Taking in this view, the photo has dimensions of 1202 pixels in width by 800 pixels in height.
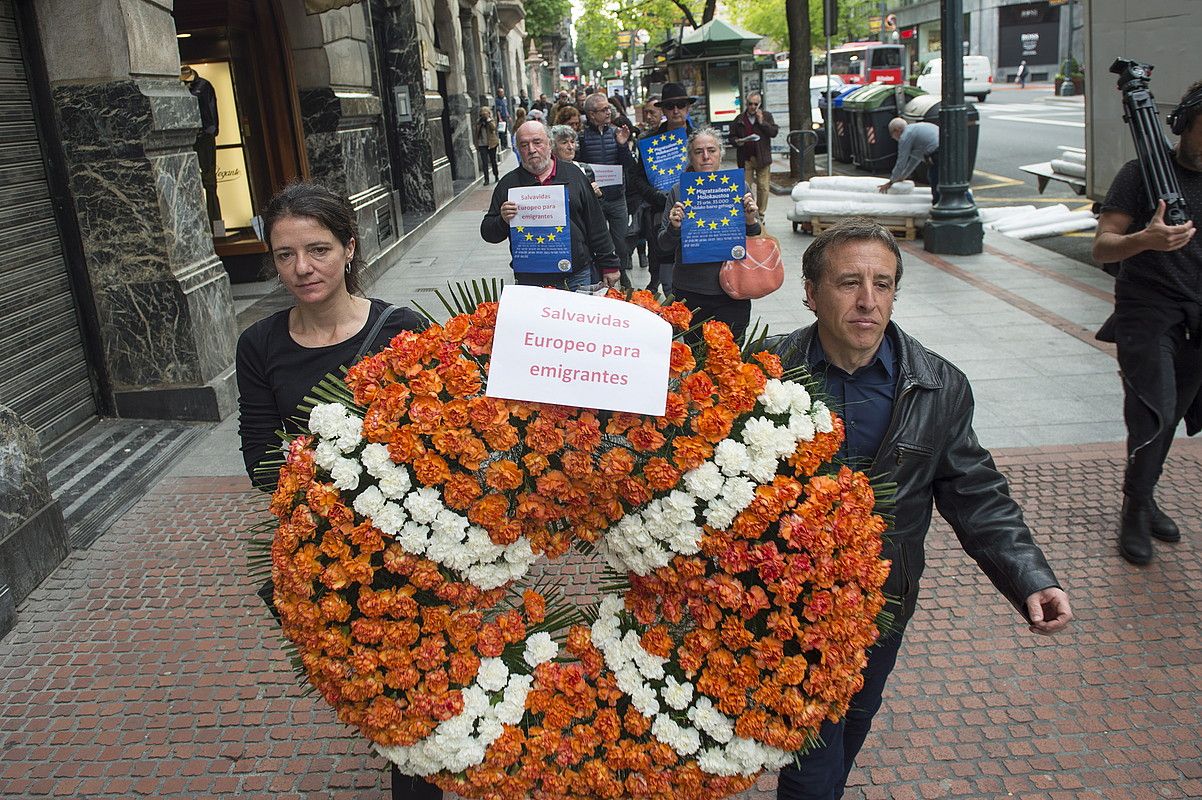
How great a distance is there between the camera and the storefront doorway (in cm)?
1157

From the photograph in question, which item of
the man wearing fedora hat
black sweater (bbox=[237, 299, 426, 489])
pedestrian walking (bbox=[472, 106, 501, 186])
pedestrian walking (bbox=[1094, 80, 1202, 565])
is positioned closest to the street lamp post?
the man wearing fedora hat

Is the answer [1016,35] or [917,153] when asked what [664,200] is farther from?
[1016,35]

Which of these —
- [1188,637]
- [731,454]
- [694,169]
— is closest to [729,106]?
[694,169]

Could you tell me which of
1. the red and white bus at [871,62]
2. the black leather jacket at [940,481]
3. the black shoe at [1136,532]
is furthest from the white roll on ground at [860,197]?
the red and white bus at [871,62]

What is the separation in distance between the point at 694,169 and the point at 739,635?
14.7ft

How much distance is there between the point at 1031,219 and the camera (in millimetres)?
14320

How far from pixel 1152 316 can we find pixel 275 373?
3.82m

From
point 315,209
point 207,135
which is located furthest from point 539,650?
point 207,135

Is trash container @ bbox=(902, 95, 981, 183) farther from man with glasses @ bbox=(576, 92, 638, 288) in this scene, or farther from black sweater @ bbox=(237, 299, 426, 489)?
black sweater @ bbox=(237, 299, 426, 489)

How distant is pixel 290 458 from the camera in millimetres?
2352

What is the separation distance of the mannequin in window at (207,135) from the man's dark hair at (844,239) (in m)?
9.36

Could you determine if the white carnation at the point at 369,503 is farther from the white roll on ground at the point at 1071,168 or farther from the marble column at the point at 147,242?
the white roll on ground at the point at 1071,168

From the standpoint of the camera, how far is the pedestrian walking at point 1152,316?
4.42 m

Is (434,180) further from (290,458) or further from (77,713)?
(290,458)
